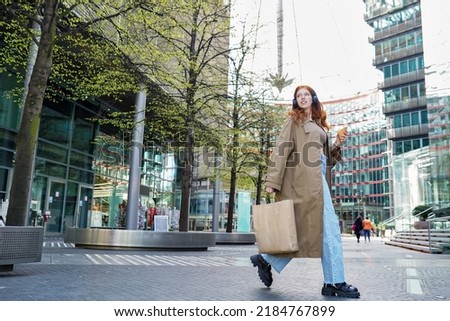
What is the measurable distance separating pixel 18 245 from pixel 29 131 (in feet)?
6.44

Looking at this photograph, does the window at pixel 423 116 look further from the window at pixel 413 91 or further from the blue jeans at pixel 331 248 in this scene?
the blue jeans at pixel 331 248

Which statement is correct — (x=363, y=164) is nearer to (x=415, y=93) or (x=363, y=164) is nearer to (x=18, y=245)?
(x=415, y=93)

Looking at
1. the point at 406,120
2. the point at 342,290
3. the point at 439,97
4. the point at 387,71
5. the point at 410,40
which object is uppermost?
the point at 410,40

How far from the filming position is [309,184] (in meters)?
4.14

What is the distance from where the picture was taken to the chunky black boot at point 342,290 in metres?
4.02

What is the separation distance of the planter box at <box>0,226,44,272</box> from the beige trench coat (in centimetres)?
356

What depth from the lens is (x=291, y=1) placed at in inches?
1178

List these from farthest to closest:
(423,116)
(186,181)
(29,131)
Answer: (423,116) → (186,181) → (29,131)

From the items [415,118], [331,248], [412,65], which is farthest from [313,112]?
[412,65]

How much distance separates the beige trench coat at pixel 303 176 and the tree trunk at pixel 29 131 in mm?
4248

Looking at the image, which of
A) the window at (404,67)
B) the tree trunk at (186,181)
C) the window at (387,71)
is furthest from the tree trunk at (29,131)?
the window at (387,71)
